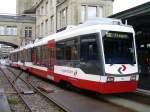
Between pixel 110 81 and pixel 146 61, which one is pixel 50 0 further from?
pixel 110 81

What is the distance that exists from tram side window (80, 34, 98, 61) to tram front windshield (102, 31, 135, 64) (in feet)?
1.47

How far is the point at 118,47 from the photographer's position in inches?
569

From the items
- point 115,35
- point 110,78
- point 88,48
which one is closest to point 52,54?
point 88,48

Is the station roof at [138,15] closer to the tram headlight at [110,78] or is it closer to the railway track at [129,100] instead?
the railway track at [129,100]

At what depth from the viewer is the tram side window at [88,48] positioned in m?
14.4

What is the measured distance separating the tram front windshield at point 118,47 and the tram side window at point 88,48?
45 centimetres

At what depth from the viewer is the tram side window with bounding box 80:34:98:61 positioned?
14.4 m

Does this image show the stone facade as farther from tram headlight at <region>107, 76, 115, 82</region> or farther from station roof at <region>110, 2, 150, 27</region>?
tram headlight at <region>107, 76, 115, 82</region>

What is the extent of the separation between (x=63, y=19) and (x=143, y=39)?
2265 centimetres

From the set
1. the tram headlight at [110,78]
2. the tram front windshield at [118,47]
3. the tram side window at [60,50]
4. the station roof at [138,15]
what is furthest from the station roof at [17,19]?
the tram headlight at [110,78]

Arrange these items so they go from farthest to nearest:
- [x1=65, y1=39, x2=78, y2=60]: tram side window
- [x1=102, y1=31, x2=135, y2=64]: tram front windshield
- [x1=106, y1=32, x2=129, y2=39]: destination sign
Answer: [x1=65, y1=39, x2=78, y2=60]: tram side window → [x1=106, y1=32, x2=129, y2=39]: destination sign → [x1=102, y1=31, x2=135, y2=64]: tram front windshield

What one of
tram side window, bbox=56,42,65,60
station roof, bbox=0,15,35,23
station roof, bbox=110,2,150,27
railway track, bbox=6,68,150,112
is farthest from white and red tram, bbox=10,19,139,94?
station roof, bbox=0,15,35,23

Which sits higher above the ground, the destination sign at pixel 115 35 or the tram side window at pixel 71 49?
the destination sign at pixel 115 35

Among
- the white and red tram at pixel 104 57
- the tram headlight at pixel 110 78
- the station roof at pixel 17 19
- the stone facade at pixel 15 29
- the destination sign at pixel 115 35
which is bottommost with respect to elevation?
the tram headlight at pixel 110 78
